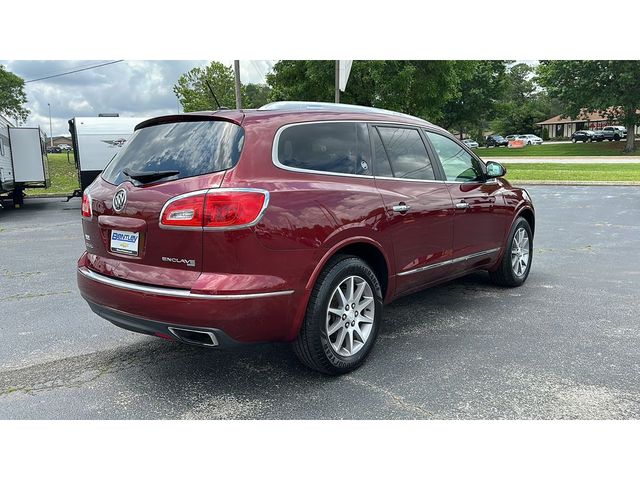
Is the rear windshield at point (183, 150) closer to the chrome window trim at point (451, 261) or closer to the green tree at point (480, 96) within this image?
the chrome window trim at point (451, 261)

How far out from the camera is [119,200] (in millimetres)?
3375

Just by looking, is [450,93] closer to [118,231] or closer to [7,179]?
[7,179]

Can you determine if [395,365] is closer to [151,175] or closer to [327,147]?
[327,147]

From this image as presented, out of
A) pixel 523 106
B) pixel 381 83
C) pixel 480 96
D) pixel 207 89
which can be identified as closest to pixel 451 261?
pixel 381 83

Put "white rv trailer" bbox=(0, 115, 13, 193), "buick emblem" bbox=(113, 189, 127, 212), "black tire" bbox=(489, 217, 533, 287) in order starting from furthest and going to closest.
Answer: "white rv trailer" bbox=(0, 115, 13, 193) < "black tire" bbox=(489, 217, 533, 287) < "buick emblem" bbox=(113, 189, 127, 212)

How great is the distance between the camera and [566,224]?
10.7m

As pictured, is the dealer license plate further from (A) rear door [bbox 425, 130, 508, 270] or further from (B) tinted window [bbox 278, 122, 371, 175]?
(A) rear door [bbox 425, 130, 508, 270]

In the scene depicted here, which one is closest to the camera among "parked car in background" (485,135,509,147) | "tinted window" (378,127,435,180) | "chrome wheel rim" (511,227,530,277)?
"tinted window" (378,127,435,180)

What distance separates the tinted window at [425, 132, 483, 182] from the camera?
4824 mm

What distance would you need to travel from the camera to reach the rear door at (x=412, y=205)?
4055mm

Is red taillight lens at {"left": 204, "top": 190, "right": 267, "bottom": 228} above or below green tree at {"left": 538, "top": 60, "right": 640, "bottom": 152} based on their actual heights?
below

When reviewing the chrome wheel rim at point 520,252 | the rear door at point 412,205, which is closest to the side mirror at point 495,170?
the chrome wheel rim at point 520,252

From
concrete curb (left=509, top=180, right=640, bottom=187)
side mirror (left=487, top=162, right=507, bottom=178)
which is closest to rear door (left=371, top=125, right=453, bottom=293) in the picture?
side mirror (left=487, top=162, right=507, bottom=178)

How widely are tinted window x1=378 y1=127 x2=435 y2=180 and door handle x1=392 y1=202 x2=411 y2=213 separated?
24 centimetres
